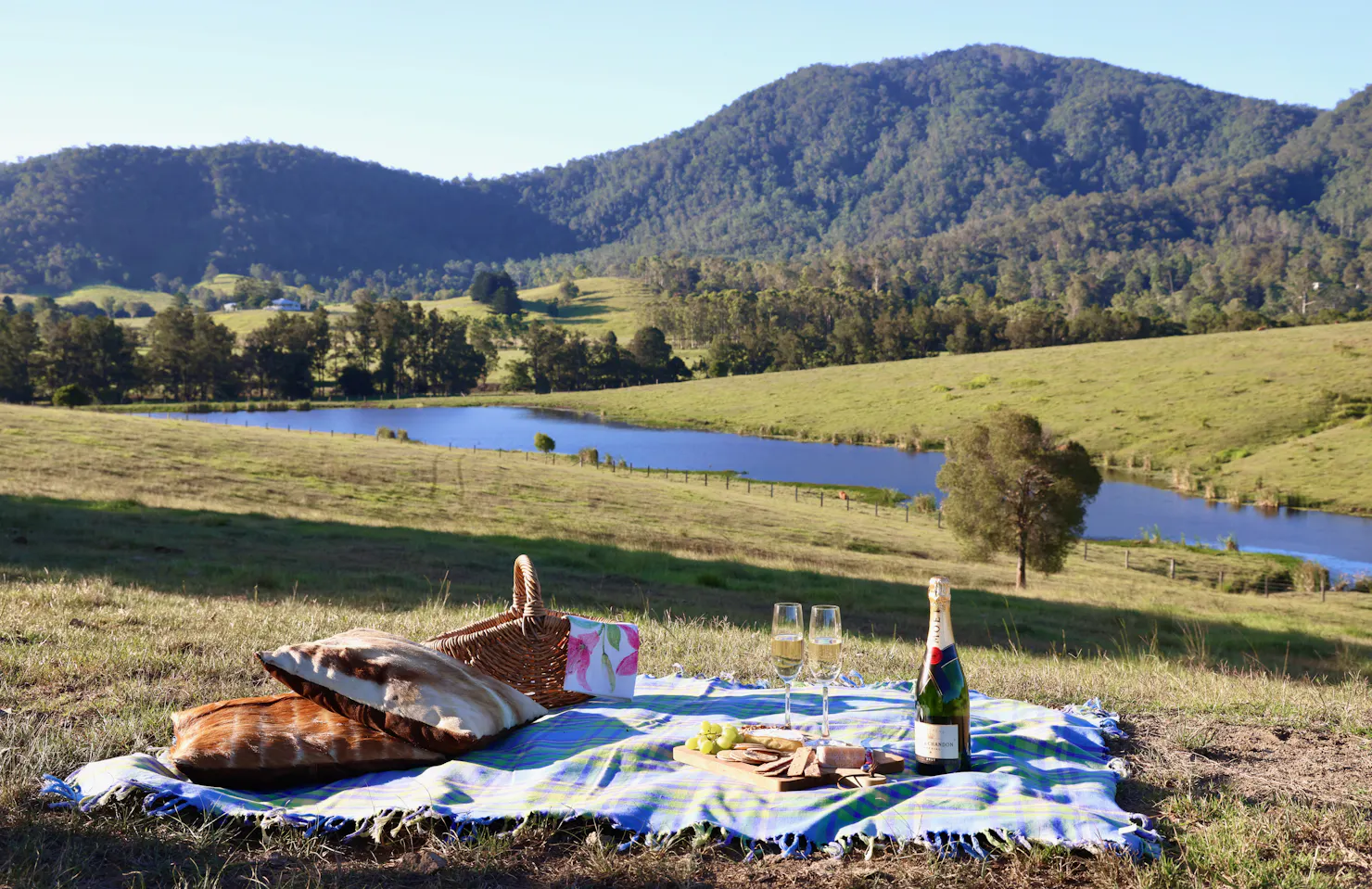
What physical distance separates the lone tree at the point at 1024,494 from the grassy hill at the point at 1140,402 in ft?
106

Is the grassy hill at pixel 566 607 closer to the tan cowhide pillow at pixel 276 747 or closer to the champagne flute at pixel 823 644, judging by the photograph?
the tan cowhide pillow at pixel 276 747

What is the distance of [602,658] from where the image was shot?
5.39 metres

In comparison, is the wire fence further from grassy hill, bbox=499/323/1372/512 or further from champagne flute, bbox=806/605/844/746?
champagne flute, bbox=806/605/844/746

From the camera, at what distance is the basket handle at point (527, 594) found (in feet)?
17.3

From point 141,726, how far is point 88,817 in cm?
109

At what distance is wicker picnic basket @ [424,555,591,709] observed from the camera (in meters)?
5.08

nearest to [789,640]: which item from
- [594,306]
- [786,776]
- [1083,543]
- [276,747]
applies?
[786,776]

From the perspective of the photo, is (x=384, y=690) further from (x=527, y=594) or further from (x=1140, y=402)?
(x=1140, y=402)

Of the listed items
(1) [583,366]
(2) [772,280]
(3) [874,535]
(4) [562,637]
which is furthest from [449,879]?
(2) [772,280]

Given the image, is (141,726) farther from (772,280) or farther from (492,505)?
(772,280)

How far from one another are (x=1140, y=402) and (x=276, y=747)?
7991cm

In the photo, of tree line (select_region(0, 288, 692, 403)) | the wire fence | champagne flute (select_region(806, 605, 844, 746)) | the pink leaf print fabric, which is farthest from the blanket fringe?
tree line (select_region(0, 288, 692, 403))

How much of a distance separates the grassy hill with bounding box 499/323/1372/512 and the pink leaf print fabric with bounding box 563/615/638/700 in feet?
196

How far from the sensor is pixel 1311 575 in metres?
35.6
